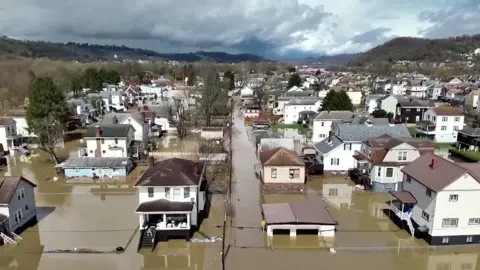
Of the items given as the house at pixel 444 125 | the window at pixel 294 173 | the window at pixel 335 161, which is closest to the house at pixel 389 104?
the house at pixel 444 125

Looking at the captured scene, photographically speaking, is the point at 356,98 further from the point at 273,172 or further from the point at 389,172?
the point at 273,172

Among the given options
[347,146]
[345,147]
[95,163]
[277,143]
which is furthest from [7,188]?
[347,146]

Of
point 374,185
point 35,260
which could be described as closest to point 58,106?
point 35,260

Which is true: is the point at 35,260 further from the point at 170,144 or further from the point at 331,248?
the point at 170,144


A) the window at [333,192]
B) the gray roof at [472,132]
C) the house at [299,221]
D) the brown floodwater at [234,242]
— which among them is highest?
the gray roof at [472,132]

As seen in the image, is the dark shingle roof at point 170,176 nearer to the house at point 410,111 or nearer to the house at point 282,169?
the house at point 282,169

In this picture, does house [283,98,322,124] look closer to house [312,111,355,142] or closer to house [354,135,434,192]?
house [312,111,355,142]

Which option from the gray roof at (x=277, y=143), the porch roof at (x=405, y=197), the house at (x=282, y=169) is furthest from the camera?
the gray roof at (x=277, y=143)
